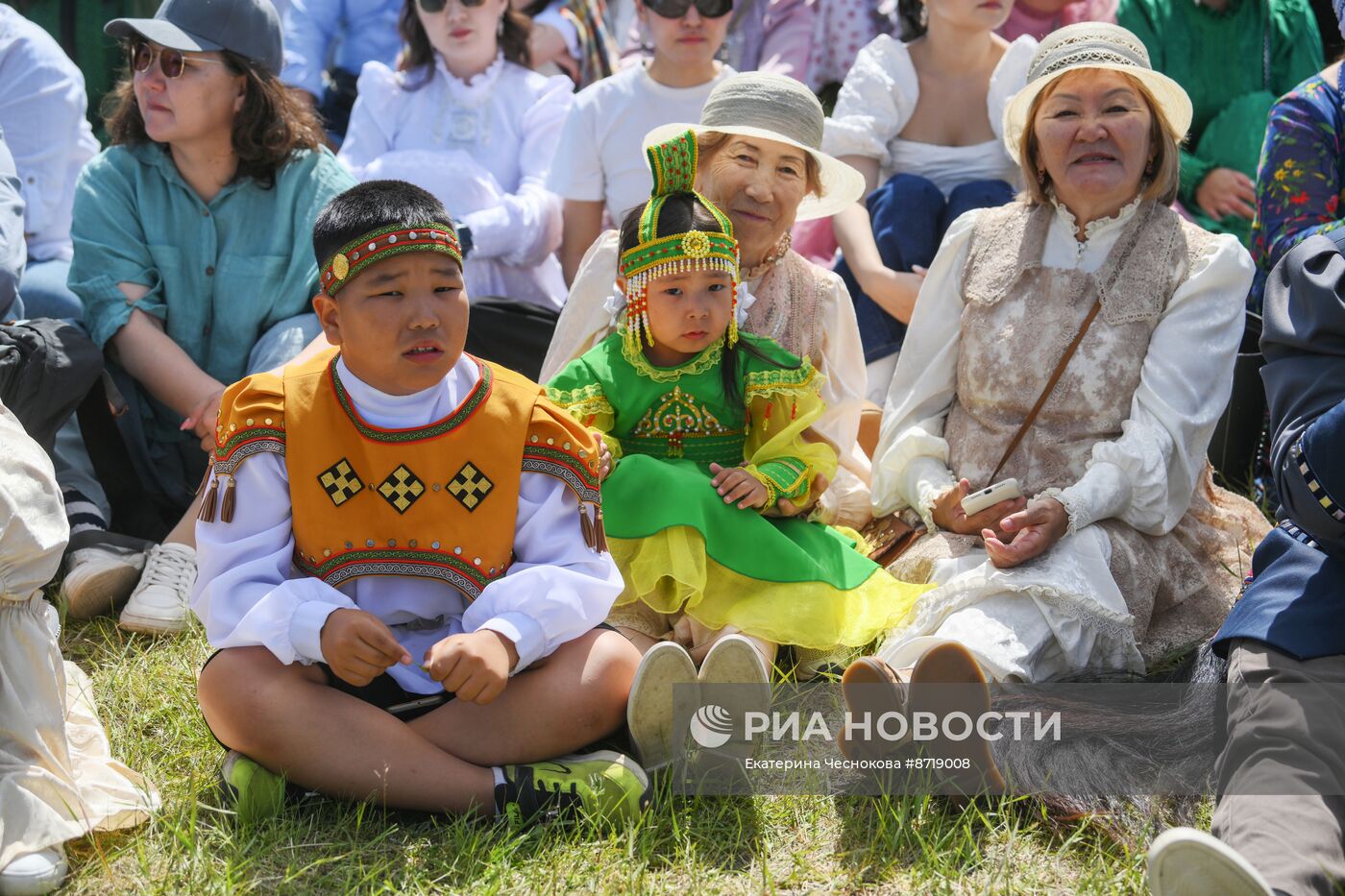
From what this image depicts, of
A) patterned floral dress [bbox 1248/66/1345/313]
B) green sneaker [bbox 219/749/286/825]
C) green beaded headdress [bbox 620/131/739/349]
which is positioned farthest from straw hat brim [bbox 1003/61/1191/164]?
green sneaker [bbox 219/749/286/825]

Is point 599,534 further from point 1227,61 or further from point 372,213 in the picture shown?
point 1227,61

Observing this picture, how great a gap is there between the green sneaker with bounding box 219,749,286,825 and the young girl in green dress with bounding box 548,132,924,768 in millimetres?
909

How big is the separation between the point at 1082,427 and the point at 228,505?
2.11 metres

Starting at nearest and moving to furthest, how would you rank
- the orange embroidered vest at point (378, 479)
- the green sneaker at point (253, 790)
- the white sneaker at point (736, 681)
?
the green sneaker at point (253, 790) → the orange embroidered vest at point (378, 479) → the white sneaker at point (736, 681)

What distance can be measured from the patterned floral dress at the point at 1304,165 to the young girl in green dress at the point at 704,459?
1.80 m

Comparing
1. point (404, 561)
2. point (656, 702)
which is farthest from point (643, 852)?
point (404, 561)

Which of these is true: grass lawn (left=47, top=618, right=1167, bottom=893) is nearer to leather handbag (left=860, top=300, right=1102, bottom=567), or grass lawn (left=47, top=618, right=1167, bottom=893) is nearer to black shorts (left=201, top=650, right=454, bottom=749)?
black shorts (left=201, top=650, right=454, bottom=749)

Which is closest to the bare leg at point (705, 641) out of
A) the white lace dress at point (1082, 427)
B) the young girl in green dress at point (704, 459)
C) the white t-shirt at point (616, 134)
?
the young girl in green dress at point (704, 459)

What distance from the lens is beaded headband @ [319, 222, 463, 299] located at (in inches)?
110

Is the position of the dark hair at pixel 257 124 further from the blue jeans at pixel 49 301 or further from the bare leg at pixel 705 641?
the bare leg at pixel 705 641

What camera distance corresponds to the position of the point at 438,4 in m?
5.41

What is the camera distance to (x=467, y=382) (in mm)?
2967

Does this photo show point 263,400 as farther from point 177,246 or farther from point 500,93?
point 500,93

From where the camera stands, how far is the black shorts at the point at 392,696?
2.88 m
